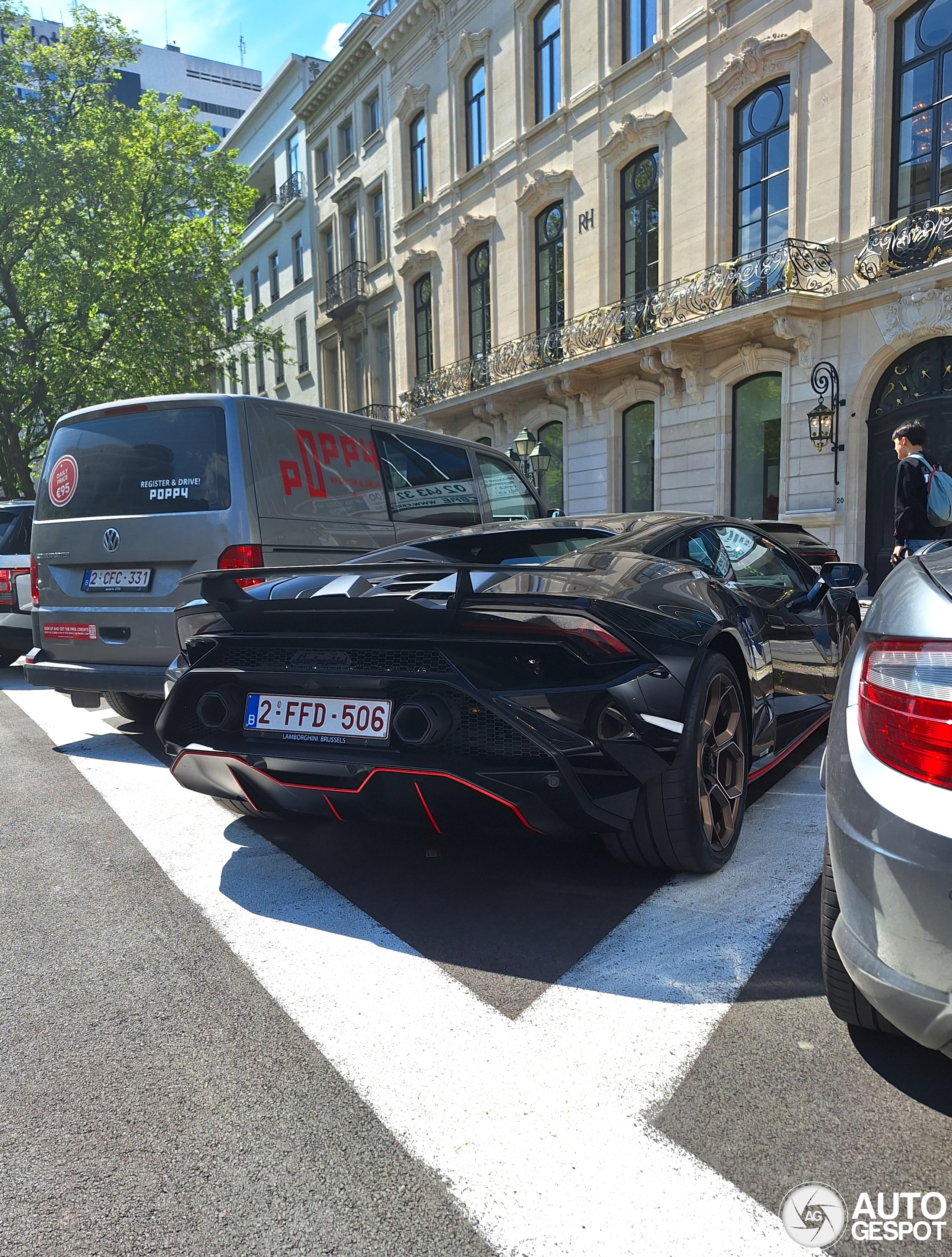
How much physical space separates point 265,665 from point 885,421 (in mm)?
14534

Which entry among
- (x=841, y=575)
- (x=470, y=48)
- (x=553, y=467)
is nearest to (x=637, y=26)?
(x=470, y=48)

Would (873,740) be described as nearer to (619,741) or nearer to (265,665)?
(619,741)

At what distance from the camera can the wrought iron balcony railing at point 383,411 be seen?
29.0 m

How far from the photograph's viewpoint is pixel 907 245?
1389cm

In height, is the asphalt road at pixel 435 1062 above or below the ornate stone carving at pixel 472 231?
below

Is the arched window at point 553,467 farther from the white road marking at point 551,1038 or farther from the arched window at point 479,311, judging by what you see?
the white road marking at point 551,1038

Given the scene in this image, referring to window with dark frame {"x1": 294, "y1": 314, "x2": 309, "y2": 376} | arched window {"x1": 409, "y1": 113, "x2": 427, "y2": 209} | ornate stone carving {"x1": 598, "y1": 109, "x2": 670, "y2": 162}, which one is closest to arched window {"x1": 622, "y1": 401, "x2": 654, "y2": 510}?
ornate stone carving {"x1": 598, "y1": 109, "x2": 670, "y2": 162}

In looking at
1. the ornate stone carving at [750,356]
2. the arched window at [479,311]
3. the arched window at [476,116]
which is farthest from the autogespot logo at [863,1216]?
the arched window at [476,116]

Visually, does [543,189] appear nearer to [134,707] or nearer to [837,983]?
[134,707]

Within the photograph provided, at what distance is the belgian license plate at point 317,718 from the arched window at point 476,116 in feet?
77.7

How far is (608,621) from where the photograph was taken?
103 inches

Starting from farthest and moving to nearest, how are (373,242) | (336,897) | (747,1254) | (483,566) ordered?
(373,242) < (336,897) < (483,566) < (747,1254)

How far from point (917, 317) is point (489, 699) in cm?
1427

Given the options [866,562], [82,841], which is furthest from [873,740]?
[866,562]
